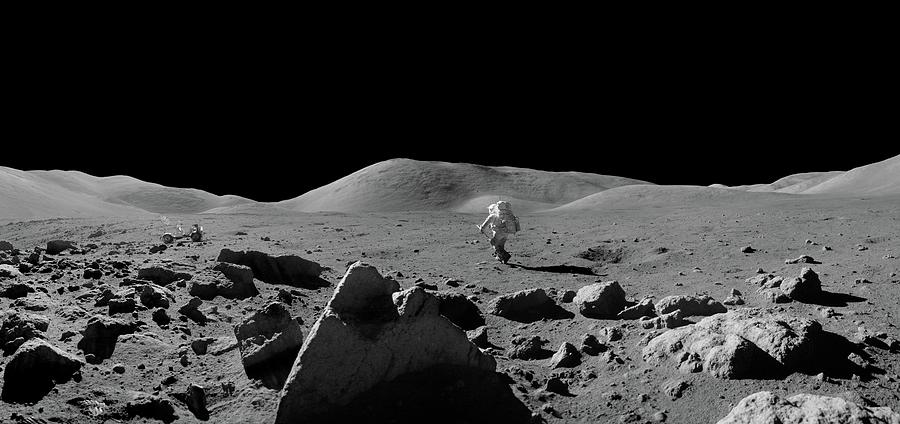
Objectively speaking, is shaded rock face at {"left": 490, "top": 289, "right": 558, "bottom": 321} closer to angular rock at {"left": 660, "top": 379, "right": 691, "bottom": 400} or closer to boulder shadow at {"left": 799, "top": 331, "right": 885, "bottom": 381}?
angular rock at {"left": 660, "top": 379, "right": 691, "bottom": 400}

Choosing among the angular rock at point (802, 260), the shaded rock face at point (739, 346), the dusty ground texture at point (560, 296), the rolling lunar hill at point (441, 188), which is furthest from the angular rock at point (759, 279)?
the rolling lunar hill at point (441, 188)

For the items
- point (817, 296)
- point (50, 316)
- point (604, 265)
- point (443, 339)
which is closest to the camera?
point (443, 339)

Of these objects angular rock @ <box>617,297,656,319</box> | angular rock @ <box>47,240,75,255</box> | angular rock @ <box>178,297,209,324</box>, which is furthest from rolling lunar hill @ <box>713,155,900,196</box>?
angular rock @ <box>47,240,75,255</box>

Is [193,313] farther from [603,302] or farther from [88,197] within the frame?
[88,197]

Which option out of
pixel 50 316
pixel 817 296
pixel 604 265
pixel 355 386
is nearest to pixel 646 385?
pixel 355 386

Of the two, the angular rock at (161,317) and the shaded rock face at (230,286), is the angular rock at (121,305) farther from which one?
the shaded rock face at (230,286)

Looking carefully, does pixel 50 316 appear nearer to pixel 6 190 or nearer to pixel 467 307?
pixel 467 307
